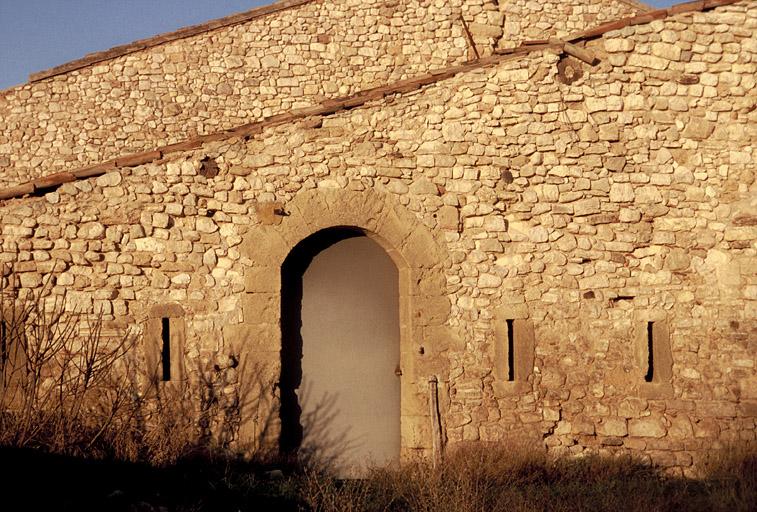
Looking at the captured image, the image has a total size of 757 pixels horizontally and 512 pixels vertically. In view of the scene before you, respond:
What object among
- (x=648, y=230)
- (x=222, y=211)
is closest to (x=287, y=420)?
(x=222, y=211)

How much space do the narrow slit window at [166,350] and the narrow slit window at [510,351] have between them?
10.3 ft

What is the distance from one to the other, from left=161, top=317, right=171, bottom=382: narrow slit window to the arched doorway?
1.04 metres

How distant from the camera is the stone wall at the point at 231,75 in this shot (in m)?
12.2

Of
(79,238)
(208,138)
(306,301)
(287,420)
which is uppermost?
(208,138)

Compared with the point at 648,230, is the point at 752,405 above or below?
below

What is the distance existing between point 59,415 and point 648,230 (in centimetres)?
552

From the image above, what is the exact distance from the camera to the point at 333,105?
756 cm

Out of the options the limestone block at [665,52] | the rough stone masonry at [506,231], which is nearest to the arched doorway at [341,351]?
the rough stone masonry at [506,231]

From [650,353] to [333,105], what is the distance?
A: 12.6 feet

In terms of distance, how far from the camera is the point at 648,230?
766cm

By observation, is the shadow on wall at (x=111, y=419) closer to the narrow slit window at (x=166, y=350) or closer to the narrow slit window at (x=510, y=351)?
the narrow slit window at (x=166, y=350)

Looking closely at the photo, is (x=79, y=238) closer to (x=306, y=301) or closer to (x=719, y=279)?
(x=306, y=301)

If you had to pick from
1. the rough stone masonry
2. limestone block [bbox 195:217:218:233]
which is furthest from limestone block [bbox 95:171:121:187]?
limestone block [bbox 195:217:218:233]

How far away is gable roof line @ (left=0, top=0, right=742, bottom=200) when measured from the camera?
7148 millimetres
